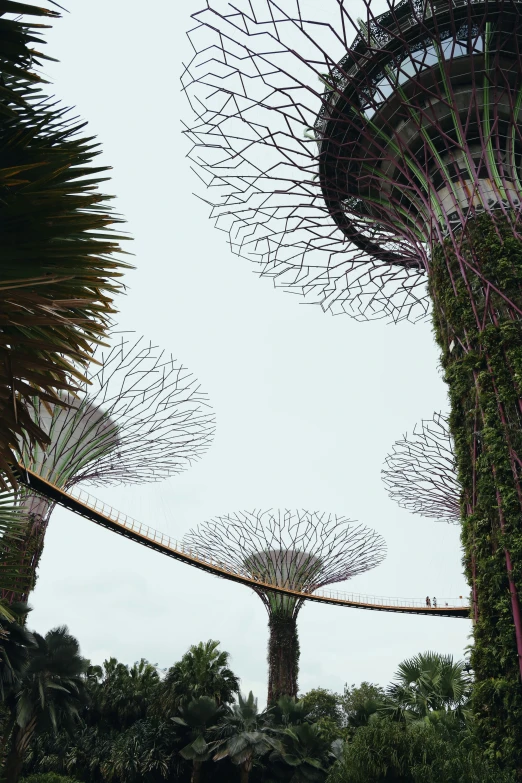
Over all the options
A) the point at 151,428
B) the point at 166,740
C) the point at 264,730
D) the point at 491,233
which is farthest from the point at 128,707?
the point at 491,233

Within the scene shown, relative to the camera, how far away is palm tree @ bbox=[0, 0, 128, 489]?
9.02 feet

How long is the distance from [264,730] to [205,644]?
465 centimetres

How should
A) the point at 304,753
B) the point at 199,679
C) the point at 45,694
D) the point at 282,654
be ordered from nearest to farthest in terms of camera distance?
the point at 45,694
the point at 304,753
the point at 199,679
the point at 282,654

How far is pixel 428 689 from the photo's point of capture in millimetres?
17312

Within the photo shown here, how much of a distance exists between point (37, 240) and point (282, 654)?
90.0 ft

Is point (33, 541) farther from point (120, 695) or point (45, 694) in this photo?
point (120, 695)

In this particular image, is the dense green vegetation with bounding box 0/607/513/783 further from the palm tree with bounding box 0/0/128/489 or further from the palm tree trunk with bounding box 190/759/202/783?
the palm tree with bounding box 0/0/128/489

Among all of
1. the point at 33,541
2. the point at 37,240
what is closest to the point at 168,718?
the point at 33,541

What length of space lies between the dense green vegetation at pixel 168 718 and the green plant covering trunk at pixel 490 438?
5.70 meters

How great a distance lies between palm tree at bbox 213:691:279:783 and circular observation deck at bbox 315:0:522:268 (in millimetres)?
14933

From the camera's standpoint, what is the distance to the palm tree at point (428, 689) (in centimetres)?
1626

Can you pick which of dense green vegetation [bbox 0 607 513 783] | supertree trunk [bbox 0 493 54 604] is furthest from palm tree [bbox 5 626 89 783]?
supertree trunk [bbox 0 493 54 604]

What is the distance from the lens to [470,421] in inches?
340

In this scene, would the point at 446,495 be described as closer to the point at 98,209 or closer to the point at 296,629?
the point at 296,629
